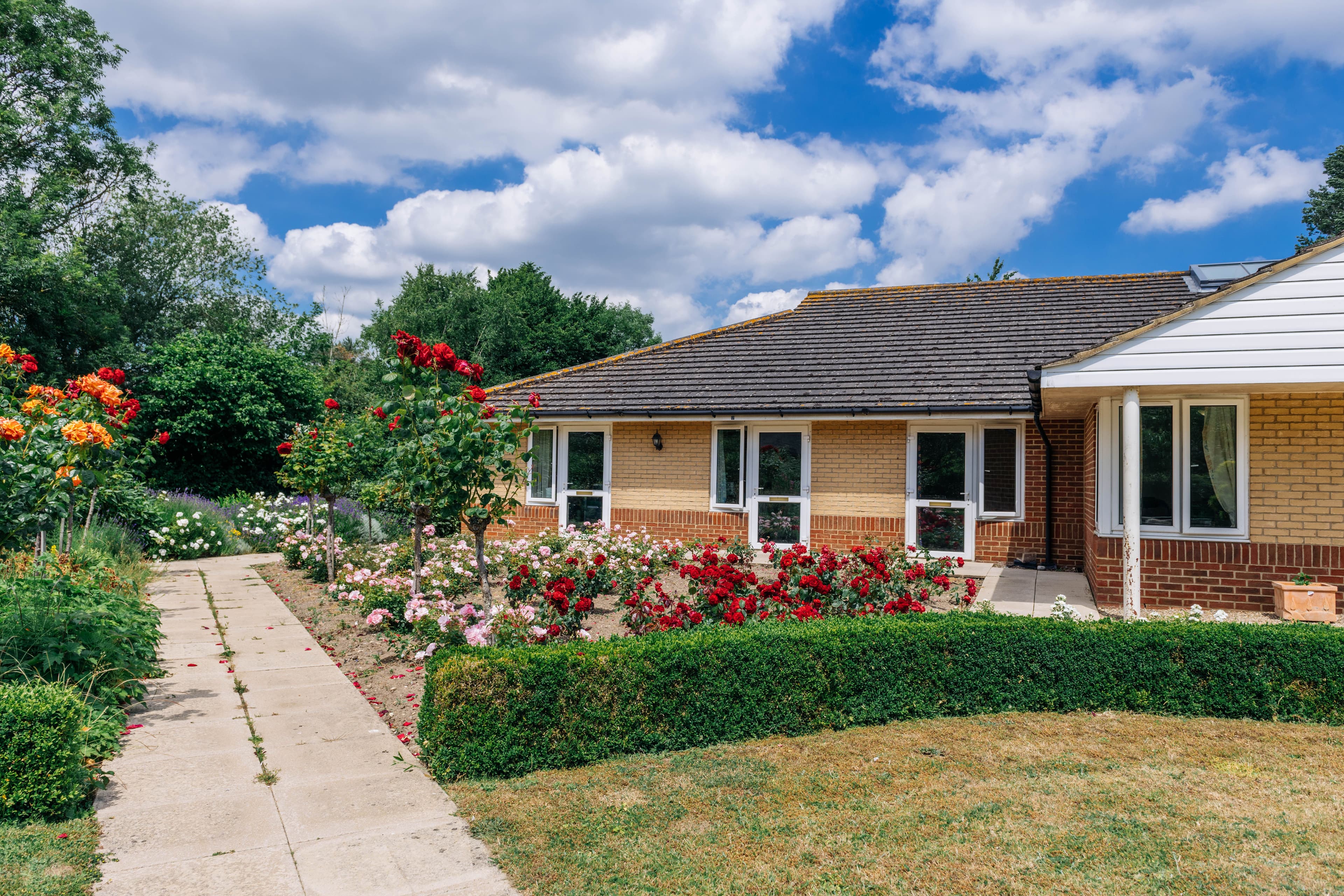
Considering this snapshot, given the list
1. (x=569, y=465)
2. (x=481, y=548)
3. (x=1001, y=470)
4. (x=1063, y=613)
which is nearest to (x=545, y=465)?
(x=569, y=465)

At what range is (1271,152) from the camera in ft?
66.6

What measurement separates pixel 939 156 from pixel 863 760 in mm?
10993

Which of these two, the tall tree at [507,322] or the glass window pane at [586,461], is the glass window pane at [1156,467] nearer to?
the glass window pane at [586,461]

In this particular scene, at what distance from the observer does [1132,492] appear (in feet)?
27.9

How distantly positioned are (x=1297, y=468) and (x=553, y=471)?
39.5 ft

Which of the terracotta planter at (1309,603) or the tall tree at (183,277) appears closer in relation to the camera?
the terracotta planter at (1309,603)

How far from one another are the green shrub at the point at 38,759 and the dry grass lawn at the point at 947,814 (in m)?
2.14

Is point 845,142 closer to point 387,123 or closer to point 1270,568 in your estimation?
point 387,123

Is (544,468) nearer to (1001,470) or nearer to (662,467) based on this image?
(662,467)

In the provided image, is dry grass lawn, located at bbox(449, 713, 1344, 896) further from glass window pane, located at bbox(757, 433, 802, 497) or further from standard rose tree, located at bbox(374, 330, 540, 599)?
glass window pane, located at bbox(757, 433, 802, 497)

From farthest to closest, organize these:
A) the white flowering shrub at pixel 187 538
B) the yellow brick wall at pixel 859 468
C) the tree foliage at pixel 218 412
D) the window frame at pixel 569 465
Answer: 1. the tree foliage at pixel 218 412
2. the window frame at pixel 569 465
3. the white flowering shrub at pixel 187 538
4. the yellow brick wall at pixel 859 468

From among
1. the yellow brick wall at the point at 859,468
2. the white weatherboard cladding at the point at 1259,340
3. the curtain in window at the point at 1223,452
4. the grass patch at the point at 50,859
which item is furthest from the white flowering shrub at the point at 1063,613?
the grass patch at the point at 50,859

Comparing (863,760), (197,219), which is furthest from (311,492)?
(197,219)

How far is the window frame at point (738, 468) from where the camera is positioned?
575 inches
